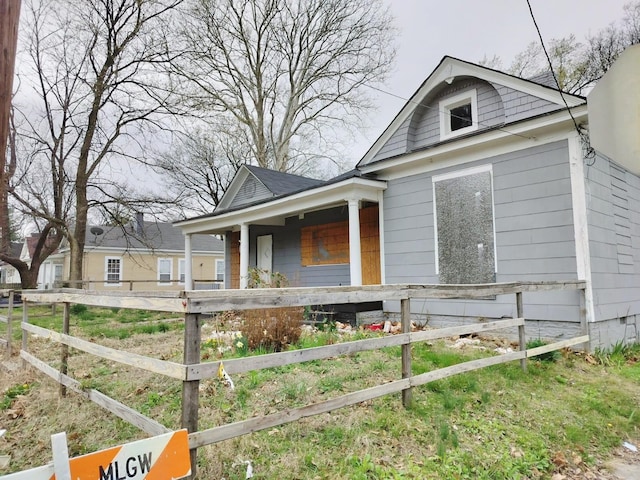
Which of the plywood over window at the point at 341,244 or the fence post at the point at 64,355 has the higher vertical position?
the plywood over window at the point at 341,244

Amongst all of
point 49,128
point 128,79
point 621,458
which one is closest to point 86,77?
point 128,79

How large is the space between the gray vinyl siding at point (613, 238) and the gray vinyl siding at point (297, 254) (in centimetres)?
542

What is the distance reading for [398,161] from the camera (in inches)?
324

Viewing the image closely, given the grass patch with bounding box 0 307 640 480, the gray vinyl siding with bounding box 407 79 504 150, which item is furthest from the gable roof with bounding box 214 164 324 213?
the grass patch with bounding box 0 307 640 480

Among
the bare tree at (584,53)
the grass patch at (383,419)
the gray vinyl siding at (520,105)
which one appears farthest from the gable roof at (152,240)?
the bare tree at (584,53)

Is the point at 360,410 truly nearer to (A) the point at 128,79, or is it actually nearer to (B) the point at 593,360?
(B) the point at 593,360

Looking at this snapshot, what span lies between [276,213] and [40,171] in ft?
39.2

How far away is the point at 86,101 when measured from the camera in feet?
52.6

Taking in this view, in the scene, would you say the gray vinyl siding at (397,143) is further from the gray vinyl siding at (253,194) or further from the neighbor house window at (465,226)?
the gray vinyl siding at (253,194)

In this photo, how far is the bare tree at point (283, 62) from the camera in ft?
68.7

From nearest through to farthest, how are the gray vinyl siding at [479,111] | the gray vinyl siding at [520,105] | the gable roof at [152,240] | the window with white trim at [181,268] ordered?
the gray vinyl siding at [520,105]
the gray vinyl siding at [479,111]
the gable roof at [152,240]
the window with white trim at [181,268]

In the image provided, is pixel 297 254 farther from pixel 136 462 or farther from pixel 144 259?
pixel 144 259

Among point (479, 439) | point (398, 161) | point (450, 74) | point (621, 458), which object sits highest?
point (450, 74)

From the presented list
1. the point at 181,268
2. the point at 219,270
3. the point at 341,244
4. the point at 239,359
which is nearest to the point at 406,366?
the point at 239,359
